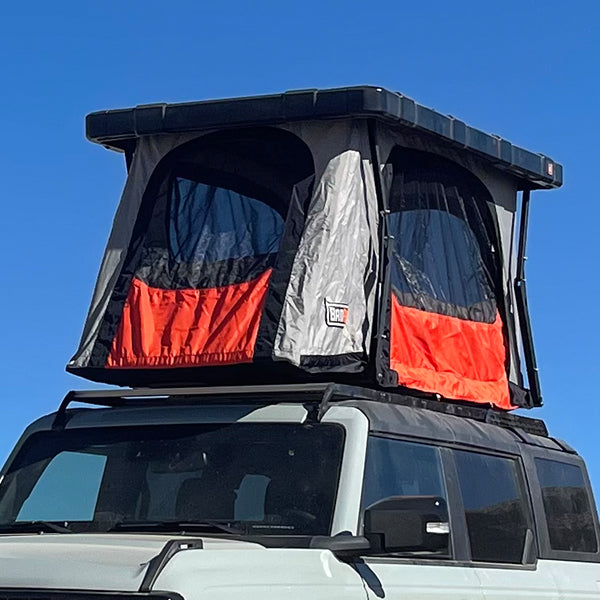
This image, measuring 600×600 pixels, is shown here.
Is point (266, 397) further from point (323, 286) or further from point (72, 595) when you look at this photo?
point (72, 595)

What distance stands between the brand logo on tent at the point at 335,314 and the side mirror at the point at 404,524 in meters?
1.34

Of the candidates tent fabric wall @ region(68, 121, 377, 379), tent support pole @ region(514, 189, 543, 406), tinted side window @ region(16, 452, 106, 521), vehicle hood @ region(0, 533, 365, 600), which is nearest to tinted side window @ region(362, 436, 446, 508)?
tent fabric wall @ region(68, 121, 377, 379)

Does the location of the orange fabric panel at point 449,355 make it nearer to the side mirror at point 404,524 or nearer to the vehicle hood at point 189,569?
the side mirror at point 404,524

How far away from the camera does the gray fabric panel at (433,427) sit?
6.58 meters

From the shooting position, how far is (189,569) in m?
5.00

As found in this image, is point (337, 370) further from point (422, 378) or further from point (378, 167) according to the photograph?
point (378, 167)

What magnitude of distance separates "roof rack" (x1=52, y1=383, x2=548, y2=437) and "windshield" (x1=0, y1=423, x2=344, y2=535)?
0.19m

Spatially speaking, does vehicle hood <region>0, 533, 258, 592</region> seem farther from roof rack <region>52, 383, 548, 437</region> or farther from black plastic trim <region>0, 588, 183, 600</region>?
roof rack <region>52, 383, 548, 437</region>

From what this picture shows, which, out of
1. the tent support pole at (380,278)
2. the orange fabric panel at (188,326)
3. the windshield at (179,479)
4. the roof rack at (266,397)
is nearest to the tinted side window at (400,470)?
the windshield at (179,479)

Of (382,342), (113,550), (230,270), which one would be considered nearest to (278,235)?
(230,270)

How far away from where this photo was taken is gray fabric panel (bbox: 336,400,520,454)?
6578 millimetres

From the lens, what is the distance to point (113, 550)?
5273mm

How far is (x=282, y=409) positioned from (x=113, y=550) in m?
1.53

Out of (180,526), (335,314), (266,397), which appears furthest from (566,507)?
(180,526)
